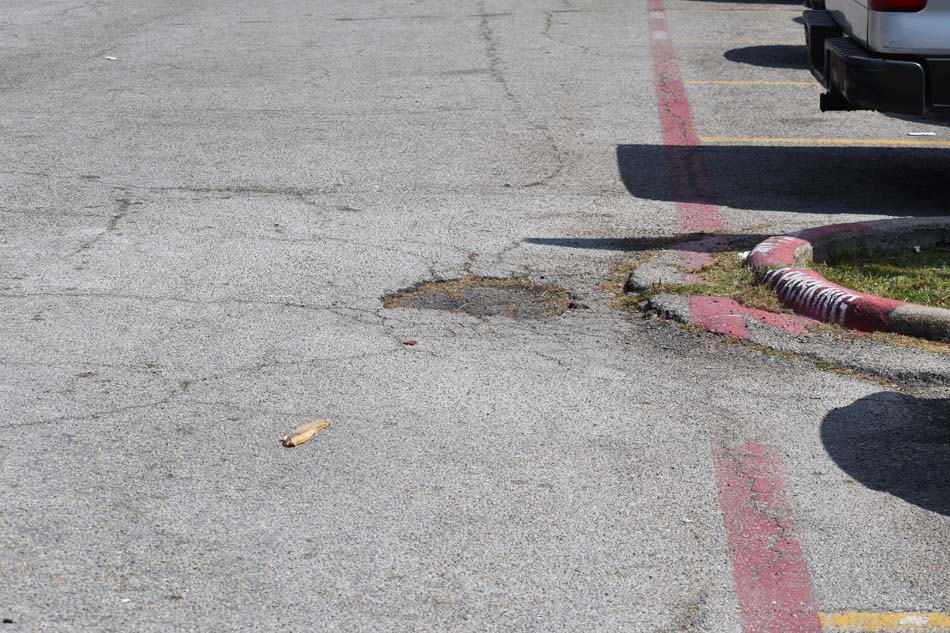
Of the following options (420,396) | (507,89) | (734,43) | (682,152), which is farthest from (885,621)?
(734,43)

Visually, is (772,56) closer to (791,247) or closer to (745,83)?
(745,83)

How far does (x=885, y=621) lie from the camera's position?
335 cm

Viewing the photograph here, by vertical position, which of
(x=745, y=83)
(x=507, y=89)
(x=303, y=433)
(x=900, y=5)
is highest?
(x=900, y=5)

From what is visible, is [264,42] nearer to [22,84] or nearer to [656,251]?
[22,84]

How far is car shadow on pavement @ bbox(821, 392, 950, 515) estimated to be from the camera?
4.12 m

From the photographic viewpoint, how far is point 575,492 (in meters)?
4.10

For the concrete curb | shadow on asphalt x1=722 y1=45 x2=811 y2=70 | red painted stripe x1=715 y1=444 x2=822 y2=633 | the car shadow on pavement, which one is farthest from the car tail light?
shadow on asphalt x1=722 y1=45 x2=811 y2=70

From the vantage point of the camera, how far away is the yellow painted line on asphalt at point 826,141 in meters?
9.54

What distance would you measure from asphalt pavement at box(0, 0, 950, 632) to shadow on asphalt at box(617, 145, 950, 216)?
4 cm

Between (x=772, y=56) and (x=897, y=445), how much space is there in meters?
9.65

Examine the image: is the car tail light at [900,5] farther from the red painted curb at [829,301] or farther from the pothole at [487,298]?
the pothole at [487,298]

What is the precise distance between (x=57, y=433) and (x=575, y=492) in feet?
6.44

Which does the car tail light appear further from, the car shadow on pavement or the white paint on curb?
the car shadow on pavement

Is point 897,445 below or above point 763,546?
below
